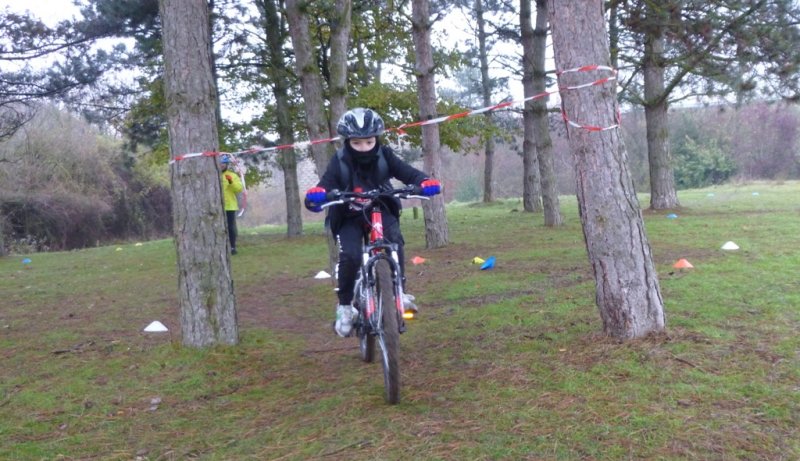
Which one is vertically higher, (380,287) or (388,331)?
(380,287)

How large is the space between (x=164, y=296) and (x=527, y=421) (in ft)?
23.8

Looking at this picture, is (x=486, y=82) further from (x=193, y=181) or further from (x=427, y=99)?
(x=193, y=181)

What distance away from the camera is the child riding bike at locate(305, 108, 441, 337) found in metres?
5.36

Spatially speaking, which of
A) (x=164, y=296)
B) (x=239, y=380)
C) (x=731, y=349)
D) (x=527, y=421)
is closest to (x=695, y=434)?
(x=527, y=421)

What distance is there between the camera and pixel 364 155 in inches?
219

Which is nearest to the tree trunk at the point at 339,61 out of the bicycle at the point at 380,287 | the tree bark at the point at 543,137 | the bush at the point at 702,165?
the bicycle at the point at 380,287

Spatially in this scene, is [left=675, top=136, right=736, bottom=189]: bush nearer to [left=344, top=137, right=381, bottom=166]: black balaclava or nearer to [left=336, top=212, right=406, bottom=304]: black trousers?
[left=344, top=137, right=381, bottom=166]: black balaclava

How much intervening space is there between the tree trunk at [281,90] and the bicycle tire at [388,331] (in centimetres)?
1459

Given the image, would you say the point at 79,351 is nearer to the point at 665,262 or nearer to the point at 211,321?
the point at 211,321

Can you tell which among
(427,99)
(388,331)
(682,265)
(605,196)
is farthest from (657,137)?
(388,331)

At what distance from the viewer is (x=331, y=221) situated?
18.1ft

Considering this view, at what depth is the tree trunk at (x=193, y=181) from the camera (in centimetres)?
611

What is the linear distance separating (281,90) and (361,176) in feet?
46.1

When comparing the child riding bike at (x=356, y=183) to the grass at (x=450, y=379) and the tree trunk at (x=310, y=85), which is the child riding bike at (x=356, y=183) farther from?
the tree trunk at (x=310, y=85)
